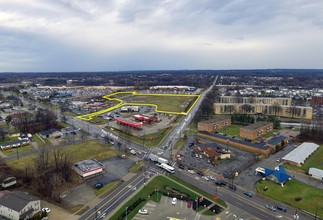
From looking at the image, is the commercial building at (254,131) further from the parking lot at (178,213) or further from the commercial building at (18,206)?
the commercial building at (18,206)

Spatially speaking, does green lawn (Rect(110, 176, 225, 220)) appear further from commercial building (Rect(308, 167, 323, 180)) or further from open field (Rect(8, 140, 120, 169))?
commercial building (Rect(308, 167, 323, 180))

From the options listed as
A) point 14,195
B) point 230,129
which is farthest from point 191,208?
point 230,129

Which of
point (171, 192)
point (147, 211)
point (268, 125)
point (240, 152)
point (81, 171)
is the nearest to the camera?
point (147, 211)

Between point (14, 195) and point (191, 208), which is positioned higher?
point (14, 195)

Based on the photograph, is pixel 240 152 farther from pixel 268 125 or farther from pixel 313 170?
pixel 268 125

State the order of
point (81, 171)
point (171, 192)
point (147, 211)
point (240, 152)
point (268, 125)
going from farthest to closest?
point (268, 125), point (240, 152), point (81, 171), point (171, 192), point (147, 211)

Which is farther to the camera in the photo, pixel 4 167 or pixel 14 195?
pixel 4 167
